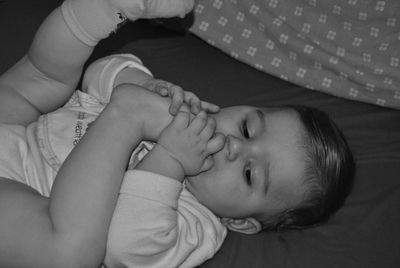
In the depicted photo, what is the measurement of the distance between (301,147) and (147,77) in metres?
0.41

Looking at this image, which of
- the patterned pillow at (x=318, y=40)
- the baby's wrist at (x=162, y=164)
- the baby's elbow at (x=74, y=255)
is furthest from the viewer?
the patterned pillow at (x=318, y=40)

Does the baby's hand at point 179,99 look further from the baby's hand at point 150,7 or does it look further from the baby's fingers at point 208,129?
the baby's hand at point 150,7

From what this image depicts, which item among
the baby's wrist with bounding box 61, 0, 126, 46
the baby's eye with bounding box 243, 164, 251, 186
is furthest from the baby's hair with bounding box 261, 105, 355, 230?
the baby's wrist with bounding box 61, 0, 126, 46

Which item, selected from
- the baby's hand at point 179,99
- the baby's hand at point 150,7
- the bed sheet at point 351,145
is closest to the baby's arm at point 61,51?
the baby's hand at point 150,7

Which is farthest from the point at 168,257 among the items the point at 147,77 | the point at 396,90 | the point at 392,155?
the point at 396,90

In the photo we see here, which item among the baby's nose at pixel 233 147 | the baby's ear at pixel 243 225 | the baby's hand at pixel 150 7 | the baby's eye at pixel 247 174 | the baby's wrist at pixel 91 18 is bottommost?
the baby's ear at pixel 243 225

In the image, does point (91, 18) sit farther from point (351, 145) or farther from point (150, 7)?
point (351, 145)

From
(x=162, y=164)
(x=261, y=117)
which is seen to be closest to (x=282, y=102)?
(x=261, y=117)

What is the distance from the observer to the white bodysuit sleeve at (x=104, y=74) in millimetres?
1245

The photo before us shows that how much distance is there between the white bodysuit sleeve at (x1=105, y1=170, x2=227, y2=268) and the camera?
96 centimetres

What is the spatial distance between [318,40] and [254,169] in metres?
0.64

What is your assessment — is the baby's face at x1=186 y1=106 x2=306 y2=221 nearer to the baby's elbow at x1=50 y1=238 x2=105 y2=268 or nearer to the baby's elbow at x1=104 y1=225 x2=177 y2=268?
the baby's elbow at x1=104 y1=225 x2=177 y2=268

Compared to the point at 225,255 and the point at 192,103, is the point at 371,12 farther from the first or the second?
the point at 225,255

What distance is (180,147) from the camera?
1020mm
